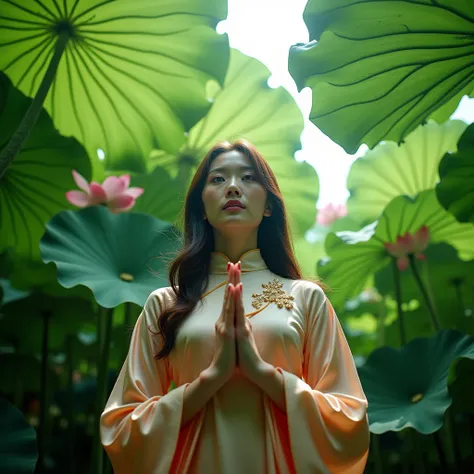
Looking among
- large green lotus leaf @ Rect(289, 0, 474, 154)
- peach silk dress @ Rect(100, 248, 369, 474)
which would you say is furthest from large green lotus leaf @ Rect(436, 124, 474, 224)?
peach silk dress @ Rect(100, 248, 369, 474)

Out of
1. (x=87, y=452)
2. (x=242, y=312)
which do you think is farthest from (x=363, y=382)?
(x=87, y=452)

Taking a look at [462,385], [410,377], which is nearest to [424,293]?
[410,377]

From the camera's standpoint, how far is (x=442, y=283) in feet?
9.36

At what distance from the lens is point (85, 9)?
6.17 ft

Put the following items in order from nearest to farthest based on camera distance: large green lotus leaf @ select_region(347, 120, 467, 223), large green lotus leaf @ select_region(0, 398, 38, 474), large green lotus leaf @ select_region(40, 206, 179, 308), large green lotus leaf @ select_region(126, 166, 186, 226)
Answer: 1. large green lotus leaf @ select_region(0, 398, 38, 474)
2. large green lotus leaf @ select_region(40, 206, 179, 308)
3. large green lotus leaf @ select_region(126, 166, 186, 226)
4. large green lotus leaf @ select_region(347, 120, 467, 223)

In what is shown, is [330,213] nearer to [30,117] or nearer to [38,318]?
[38,318]

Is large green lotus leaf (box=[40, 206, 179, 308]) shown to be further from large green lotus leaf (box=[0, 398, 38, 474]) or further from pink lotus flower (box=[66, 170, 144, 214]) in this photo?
large green lotus leaf (box=[0, 398, 38, 474])

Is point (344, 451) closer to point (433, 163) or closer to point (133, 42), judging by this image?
point (133, 42)

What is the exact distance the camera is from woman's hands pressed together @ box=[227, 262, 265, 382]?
1.25m

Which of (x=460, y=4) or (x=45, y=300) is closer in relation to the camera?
(x=460, y=4)

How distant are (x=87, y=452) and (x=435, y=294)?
7.62ft

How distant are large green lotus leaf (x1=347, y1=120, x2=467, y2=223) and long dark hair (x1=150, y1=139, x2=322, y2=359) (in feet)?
4.18

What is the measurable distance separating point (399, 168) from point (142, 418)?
196 centimetres

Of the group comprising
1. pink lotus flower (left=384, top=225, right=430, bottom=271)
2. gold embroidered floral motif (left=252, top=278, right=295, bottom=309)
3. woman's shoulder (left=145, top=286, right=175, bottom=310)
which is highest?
pink lotus flower (left=384, top=225, right=430, bottom=271)
